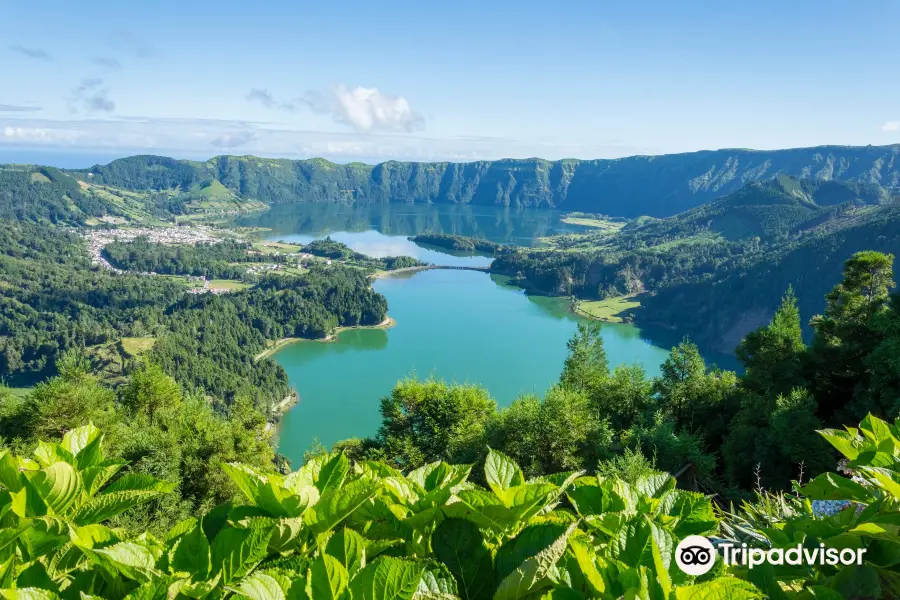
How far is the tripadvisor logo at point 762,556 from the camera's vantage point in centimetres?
173

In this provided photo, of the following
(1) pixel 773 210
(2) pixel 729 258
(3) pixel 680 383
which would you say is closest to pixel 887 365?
(3) pixel 680 383

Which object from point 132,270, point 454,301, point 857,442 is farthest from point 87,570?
point 132,270

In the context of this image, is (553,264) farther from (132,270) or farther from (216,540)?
(216,540)

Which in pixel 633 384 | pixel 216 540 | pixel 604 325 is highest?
pixel 216 540

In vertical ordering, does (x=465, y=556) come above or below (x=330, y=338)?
above

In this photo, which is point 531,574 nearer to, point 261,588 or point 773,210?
point 261,588

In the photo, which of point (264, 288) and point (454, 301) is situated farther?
point (264, 288)

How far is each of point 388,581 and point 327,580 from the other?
154mm

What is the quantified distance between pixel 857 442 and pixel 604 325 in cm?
9933

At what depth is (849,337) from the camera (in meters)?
21.5

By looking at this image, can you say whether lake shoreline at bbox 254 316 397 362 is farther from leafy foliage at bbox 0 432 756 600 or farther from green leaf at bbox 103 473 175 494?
leafy foliage at bbox 0 432 756 600

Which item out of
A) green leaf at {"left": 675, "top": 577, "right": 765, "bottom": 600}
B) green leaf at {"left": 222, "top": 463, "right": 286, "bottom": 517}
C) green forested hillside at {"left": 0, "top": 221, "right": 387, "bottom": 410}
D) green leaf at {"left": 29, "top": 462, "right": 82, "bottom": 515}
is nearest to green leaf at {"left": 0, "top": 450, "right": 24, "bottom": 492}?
green leaf at {"left": 29, "top": 462, "right": 82, "bottom": 515}

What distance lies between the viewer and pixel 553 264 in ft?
441

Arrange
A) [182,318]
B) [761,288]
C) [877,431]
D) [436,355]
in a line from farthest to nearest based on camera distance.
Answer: [182,318]
[761,288]
[436,355]
[877,431]
